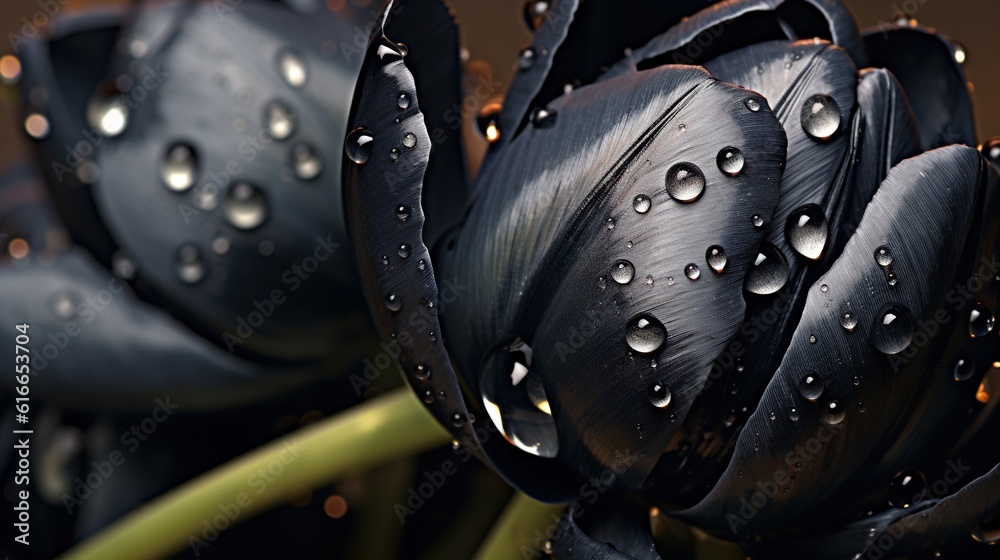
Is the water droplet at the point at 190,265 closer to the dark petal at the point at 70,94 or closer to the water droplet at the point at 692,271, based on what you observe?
A: the dark petal at the point at 70,94

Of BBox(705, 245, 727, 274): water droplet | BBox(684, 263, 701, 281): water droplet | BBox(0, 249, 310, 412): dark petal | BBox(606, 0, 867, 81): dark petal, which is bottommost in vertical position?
BBox(0, 249, 310, 412): dark petal

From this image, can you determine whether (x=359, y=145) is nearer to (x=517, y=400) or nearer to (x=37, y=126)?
(x=517, y=400)

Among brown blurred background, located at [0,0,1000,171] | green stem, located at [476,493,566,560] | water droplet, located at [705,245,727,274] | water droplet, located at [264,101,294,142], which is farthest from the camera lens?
brown blurred background, located at [0,0,1000,171]

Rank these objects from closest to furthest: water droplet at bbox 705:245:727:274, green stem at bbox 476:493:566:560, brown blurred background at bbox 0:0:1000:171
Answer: water droplet at bbox 705:245:727:274 < green stem at bbox 476:493:566:560 < brown blurred background at bbox 0:0:1000:171

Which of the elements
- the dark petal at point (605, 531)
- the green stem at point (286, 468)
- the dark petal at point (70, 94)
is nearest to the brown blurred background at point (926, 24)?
the dark petal at point (70, 94)

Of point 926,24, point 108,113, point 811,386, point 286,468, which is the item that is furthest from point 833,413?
point 926,24

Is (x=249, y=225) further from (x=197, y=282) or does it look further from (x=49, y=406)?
(x=49, y=406)

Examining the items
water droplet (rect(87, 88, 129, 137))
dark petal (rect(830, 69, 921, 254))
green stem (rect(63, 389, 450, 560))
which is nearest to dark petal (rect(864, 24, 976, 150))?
dark petal (rect(830, 69, 921, 254))

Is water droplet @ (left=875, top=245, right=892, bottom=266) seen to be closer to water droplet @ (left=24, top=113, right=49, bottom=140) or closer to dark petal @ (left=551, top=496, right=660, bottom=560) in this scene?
dark petal @ (left=551, top=496, right=660, bottom=560)
